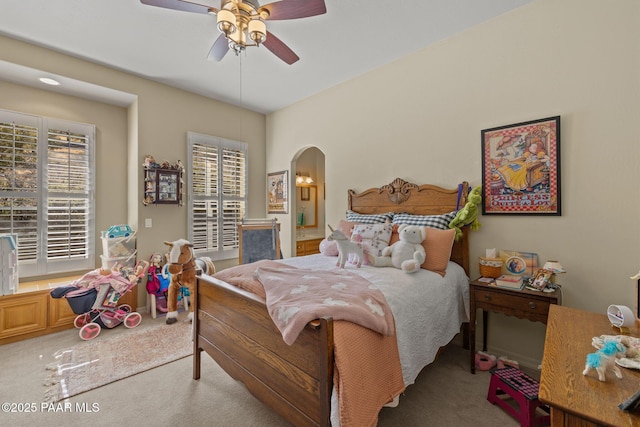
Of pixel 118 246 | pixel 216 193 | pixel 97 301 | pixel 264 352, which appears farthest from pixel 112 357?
pixel 216 193

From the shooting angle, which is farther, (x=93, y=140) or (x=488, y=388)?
(x=93, y=140)

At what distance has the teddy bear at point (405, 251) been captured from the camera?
231 centimetres

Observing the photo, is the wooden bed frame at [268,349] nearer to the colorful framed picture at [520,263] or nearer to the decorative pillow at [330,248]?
the colorful framed picture at [520,263]

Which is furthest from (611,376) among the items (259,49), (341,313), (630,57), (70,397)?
(259,49)

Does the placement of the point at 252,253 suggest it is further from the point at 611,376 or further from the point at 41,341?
the point at 611,376

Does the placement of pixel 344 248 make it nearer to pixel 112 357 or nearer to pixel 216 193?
pixel 112 357

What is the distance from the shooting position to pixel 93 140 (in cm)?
368

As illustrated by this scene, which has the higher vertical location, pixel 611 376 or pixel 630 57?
pixel 630 57

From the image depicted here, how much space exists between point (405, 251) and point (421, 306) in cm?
56

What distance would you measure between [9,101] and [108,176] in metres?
1.16

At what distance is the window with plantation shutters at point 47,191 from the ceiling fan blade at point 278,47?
9.49 ft

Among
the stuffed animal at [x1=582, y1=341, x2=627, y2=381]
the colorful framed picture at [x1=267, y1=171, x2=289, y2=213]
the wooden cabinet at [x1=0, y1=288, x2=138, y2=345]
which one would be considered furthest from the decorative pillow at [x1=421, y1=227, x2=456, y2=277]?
the wooden cabinet at [x1=0, y1=288, x2=138, y2=345]

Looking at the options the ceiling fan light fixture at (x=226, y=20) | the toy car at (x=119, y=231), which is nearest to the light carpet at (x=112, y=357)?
the toy car at (x=119, y=231)

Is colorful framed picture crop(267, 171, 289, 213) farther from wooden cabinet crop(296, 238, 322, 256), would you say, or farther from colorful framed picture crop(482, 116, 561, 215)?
colorful framed picture crop(482, 116, 561, 215)
